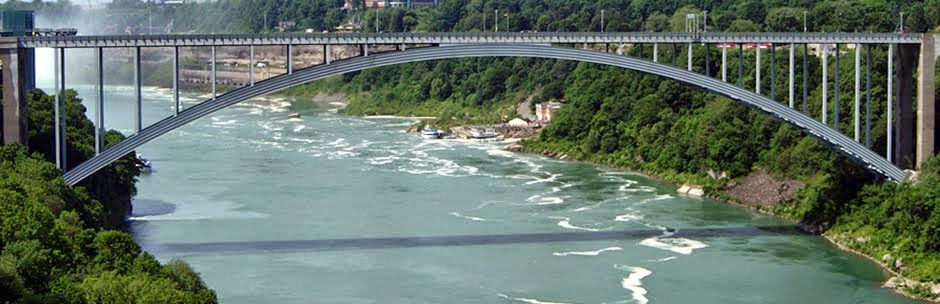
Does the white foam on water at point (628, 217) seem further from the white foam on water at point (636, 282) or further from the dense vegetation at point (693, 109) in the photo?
the white foam on water at point (636, 282)

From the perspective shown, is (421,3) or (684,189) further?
(421,3)

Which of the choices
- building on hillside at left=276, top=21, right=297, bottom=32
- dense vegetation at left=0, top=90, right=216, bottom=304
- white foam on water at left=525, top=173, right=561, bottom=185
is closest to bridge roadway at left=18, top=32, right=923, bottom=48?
dense vegetation at left=0, top=90, right=216, bottom=304

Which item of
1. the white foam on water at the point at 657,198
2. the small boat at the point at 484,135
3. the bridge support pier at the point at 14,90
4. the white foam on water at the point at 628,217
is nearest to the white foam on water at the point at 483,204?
the white foam on water at the point at 628,217

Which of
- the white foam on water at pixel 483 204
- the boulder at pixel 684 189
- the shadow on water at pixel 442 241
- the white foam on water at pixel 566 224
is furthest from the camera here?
the boulder at pixel 684 189

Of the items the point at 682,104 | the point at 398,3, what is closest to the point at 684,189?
the point at 682,104

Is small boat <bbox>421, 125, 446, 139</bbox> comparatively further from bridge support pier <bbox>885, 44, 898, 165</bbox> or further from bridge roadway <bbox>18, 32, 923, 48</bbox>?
bridge support pier <bbox>885, 44, 898, 165</bbox>

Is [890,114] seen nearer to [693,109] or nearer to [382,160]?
[693,109]
